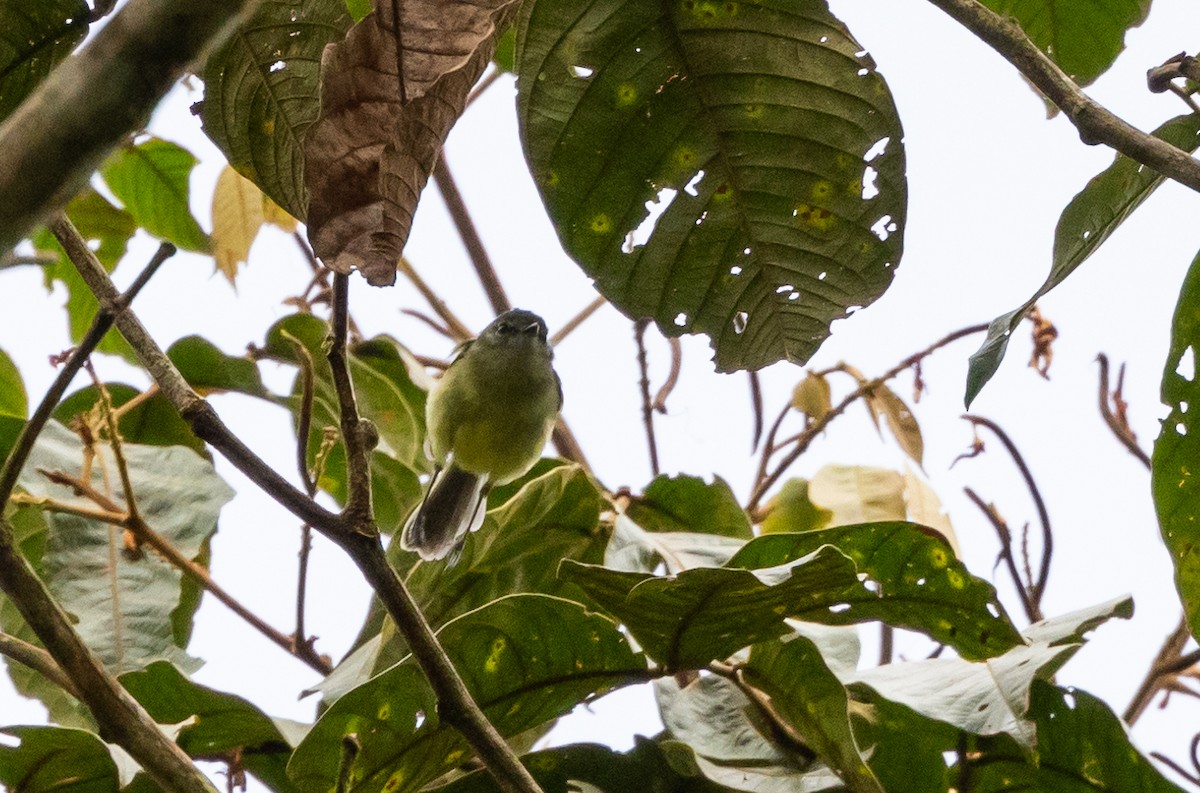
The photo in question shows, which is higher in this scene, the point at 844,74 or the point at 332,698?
the point at 844,74

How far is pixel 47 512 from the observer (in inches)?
78.6

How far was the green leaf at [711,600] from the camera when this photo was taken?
1.41 m

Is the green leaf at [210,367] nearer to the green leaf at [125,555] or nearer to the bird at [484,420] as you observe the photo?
the green leaf at [125,555]

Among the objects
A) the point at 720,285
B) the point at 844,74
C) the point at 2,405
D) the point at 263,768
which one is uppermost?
the point at 2,405

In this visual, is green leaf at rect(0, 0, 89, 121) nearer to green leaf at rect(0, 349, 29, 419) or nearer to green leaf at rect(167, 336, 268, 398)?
green leaf at rect(167, 336, 268, 398)

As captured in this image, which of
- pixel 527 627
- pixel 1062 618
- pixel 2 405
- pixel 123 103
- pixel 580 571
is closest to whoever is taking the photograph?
pixel 123 103

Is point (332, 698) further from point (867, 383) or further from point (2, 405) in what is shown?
point (867, 383)

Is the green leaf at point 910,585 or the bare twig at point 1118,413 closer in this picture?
the green leaf at point 910,585

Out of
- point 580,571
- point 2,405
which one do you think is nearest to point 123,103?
point 580,571

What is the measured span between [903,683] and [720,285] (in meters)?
0.57

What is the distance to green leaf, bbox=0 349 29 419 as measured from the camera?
251 cm

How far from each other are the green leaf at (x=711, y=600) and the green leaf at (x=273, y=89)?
586mm

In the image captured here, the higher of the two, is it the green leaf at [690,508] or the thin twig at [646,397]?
the thin twig at [646,397]

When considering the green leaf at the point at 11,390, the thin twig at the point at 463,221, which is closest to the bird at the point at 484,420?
the thin twig at the point at 463,221
